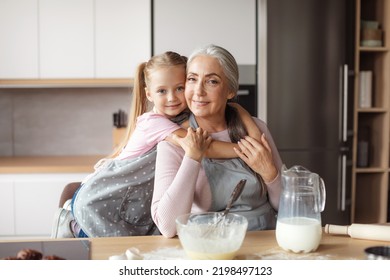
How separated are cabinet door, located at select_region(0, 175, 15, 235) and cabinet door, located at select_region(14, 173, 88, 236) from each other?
0.8 inches

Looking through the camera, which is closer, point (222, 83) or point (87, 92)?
point (222, 83)

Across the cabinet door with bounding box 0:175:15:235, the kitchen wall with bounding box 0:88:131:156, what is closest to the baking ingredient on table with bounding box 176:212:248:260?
the cabinet door with bounding box 0:175:15:235

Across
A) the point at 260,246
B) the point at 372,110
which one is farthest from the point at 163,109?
the point at 372,110

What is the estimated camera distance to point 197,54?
1042mm

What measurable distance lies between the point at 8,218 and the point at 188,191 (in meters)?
1.47

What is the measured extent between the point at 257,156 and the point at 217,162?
0.10 metres

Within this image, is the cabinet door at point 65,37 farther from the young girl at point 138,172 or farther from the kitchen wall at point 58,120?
the young girl at point 138,172

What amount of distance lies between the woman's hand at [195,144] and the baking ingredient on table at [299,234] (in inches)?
9.0

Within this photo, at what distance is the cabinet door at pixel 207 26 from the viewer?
2.17 m

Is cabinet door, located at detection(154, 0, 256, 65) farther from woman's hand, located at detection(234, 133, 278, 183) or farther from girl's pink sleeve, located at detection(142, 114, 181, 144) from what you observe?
woman's hand, located at detection(234, 133, 278, 183)

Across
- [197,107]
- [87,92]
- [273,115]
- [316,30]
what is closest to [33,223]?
[87,92]

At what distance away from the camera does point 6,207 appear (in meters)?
2.13

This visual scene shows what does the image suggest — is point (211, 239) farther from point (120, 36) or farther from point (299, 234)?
point (120, 36)
